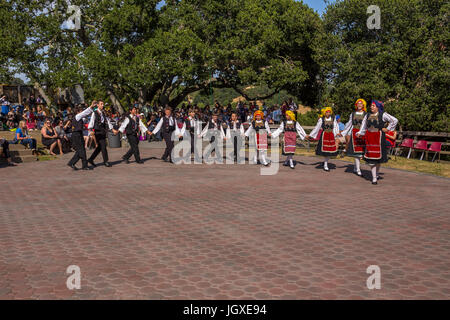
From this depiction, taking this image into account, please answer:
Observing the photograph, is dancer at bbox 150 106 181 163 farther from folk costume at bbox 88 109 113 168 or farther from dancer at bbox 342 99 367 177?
dancer at bbox 342 99 367 177

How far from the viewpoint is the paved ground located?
4.56m

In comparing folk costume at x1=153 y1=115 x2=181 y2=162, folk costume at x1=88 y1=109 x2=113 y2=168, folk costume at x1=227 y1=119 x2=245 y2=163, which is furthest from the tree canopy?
folk costume at x1=88 y1=109 x2=113 y2=168

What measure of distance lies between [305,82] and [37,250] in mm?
26201

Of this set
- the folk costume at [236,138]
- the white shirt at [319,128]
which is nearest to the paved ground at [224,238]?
the white shirt at [319,128]

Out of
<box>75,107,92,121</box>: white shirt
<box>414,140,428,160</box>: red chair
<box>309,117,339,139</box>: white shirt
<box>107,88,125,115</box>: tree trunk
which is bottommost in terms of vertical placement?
<box>414,140,428,160</box>: red chair

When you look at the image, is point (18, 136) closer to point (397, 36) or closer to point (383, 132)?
point (383, 132)

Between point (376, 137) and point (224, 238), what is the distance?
6495mm

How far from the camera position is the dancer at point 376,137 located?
11.0 meters

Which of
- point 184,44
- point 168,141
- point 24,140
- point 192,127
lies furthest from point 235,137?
point 184,44

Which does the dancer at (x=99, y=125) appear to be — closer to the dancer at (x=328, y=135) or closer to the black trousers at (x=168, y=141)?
the black trousers at (x=168, y=141)

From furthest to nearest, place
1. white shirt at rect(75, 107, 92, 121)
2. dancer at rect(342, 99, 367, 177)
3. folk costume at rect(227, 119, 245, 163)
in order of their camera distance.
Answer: folk costume at rect(227, 119, 245, 163)
white shirt at rect(75, 107, 92, 121)
dancer at rect(342, 99, 367, 177)

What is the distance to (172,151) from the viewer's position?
15664 millimetres

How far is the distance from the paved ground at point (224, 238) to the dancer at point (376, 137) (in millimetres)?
591

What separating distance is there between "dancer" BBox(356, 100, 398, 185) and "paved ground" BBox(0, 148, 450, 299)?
0.59m
